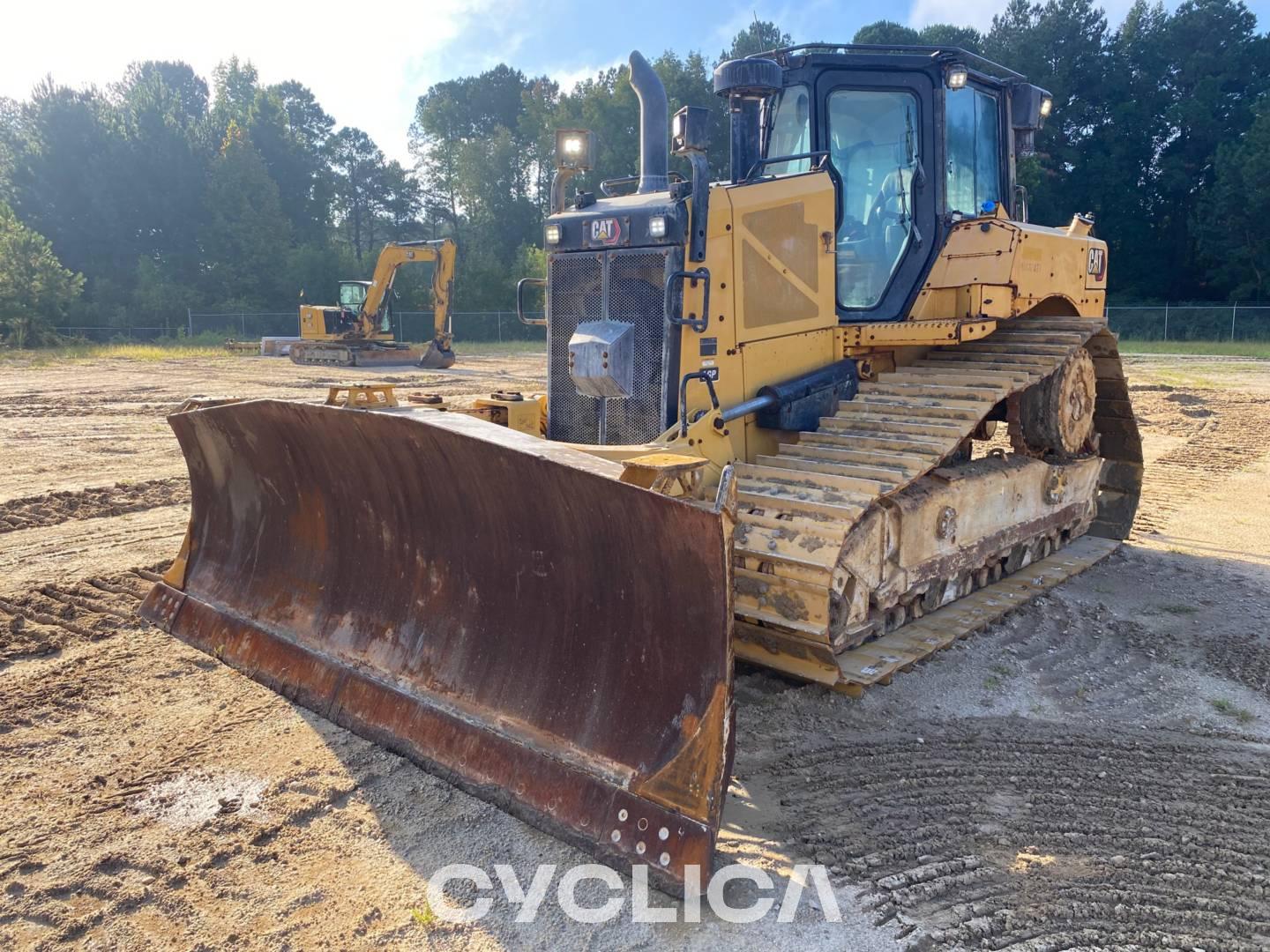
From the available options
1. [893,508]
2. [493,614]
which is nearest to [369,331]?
[893,508]

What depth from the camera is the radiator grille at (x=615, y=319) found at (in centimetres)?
513

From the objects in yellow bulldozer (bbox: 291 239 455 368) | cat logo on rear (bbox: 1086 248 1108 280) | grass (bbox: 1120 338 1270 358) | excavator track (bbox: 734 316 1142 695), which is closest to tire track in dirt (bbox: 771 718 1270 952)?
excavator track (bbox: 734 316 1142 695)

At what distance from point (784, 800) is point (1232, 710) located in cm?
245

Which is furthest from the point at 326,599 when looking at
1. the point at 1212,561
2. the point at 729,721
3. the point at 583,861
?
the point at 1212,561

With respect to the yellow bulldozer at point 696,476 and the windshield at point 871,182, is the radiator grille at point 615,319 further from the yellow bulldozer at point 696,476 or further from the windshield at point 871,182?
the windshield at point 871,182

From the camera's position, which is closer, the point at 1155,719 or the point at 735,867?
the point at 735,867

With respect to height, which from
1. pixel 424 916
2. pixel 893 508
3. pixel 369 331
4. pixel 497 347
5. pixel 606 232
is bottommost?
pixel 424 916

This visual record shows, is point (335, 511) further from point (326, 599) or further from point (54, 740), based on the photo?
point (54, 740)

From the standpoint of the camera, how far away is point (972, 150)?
20.4 feet

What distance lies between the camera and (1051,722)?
169 inches

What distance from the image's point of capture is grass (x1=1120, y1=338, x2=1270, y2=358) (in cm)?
2894

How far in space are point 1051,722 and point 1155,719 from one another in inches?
20.0

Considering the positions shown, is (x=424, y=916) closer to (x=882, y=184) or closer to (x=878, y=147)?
(x=882, y=184)

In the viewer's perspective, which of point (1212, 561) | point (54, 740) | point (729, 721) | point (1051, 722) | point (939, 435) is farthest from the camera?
point (1212, 561)
